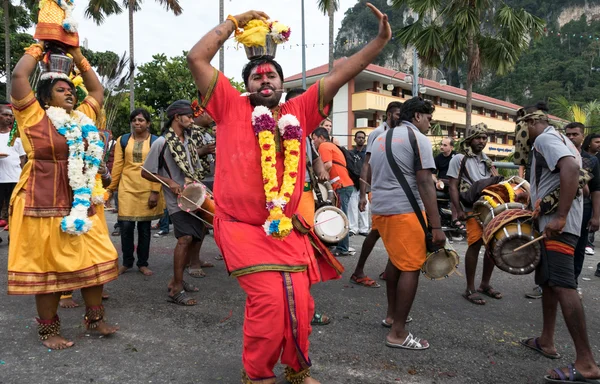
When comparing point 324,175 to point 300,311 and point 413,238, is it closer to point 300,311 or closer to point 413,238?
point 413,238

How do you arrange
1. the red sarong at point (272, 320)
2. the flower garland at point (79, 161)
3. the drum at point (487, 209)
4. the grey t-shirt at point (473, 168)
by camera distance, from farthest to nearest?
1. the grey t-shirt at point (473, 168)
2. the drum at point (487, 209)
3. the flower garland at point (79, 161)
4. the red sarong at point (272, 320)

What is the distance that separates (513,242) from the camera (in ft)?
12.0

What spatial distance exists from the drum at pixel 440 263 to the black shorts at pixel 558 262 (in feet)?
2.18

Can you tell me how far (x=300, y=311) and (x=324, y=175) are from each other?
239 cm

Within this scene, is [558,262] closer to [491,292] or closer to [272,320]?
[491,292]

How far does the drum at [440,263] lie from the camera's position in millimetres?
3801

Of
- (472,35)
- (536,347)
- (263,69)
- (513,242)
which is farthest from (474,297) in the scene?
(472,35)

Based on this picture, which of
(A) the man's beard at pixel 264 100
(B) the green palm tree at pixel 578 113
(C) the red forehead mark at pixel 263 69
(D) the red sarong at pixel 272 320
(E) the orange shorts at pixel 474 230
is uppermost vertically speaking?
(B) the green palm tree at pixel 578 113

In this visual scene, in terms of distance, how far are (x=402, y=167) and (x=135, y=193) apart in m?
3.54

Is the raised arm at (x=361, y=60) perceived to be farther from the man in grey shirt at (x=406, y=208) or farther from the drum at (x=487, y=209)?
the drum at (x=487, y=209)

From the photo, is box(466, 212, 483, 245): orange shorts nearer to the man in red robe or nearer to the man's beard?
the man in red robe

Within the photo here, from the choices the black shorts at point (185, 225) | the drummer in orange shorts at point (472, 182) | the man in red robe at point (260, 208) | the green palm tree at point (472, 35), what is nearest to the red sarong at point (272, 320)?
the man in red robe at point (260, 208)

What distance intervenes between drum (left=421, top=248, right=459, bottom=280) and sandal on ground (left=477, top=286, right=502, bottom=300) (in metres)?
1.54

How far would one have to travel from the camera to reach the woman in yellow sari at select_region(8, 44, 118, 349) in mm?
3545
